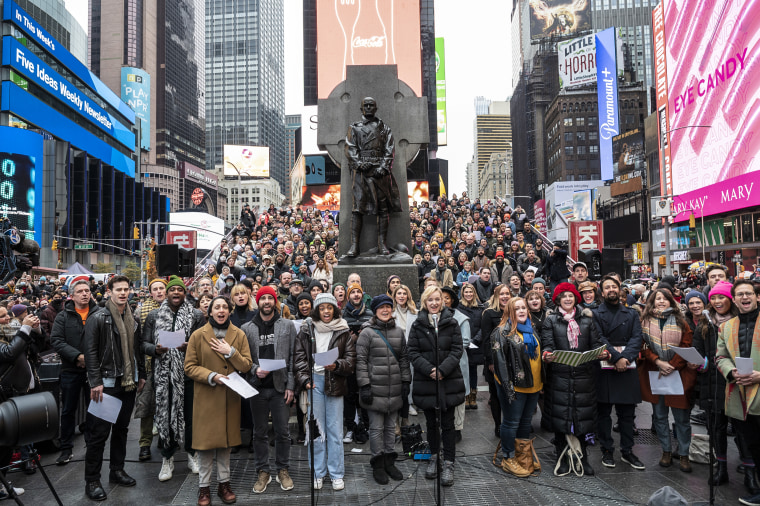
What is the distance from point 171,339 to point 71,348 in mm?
1414

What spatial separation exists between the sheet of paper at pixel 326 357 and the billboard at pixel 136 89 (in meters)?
141

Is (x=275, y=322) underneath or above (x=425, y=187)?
underneath

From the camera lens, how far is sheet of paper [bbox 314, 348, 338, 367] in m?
5.05

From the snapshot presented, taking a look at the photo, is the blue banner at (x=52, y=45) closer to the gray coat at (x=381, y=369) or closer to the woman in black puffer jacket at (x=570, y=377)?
the gray coat at (x=381, y=369)

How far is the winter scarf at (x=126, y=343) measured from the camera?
562 centimetres

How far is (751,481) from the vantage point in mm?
5184

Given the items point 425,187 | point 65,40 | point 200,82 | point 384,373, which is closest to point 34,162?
point 65,40

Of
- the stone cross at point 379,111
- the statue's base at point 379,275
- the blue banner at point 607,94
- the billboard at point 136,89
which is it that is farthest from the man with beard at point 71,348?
the billboard at point 136,89

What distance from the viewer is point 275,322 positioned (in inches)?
226

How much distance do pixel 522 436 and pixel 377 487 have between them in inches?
64.9

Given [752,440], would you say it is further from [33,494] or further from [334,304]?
[33,494]

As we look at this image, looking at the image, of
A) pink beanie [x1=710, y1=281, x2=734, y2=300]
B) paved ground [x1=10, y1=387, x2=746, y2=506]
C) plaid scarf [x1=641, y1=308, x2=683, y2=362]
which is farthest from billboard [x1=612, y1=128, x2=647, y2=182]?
paved ground [x1=10, y1=387, x2=746, y2=506]

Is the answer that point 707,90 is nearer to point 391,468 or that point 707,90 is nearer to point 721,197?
point 721,197

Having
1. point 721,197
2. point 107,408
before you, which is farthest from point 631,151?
point 107,408
